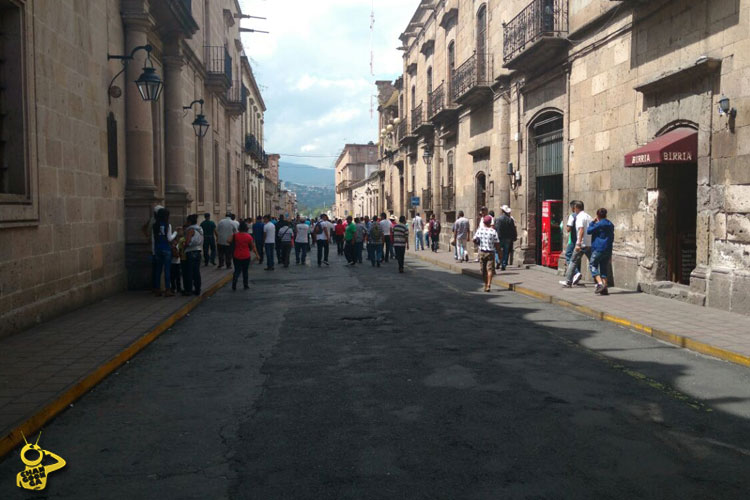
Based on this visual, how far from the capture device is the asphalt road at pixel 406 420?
377cm

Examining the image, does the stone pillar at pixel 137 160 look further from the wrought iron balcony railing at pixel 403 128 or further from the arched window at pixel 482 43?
the wrought iron balcony railing at pixel 403 128

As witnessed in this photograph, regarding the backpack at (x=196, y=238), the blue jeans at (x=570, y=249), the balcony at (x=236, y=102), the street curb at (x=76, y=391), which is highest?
the balcony at (x=236, y=102)

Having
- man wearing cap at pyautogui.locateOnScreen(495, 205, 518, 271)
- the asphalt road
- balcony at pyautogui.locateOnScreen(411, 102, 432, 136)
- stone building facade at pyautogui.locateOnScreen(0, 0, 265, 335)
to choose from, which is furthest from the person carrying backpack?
the asphalt road

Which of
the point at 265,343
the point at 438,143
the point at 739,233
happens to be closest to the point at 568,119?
the point at 739,233

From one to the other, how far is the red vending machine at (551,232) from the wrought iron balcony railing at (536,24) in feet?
13.2

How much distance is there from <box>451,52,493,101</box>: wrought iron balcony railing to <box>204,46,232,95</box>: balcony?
27.4 feet

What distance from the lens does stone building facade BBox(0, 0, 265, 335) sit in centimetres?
843

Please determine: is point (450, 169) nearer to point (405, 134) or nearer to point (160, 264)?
point (405, 134)

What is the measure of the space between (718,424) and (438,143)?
86.6 ft

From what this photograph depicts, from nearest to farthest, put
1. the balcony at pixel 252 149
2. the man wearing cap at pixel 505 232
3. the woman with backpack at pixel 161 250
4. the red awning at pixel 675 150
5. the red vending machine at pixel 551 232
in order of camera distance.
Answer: the red awning at pixel 675 150 → the woman with backpack at pixel 161 250 → the red vending machine at pixel 551 232 → the man wearing cap at pixel 505 232 → the balcony at pixel 252 149

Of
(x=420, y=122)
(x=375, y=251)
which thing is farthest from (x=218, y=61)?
(x=420, y=122)

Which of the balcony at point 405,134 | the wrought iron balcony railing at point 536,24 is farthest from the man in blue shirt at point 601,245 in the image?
the balcony at point 405,134

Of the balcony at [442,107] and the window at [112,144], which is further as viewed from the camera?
the balcony at [442,107]

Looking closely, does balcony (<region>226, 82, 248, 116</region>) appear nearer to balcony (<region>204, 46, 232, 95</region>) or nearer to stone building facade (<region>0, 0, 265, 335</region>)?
balcony (<region>204, 46, 232, 95</region>)
